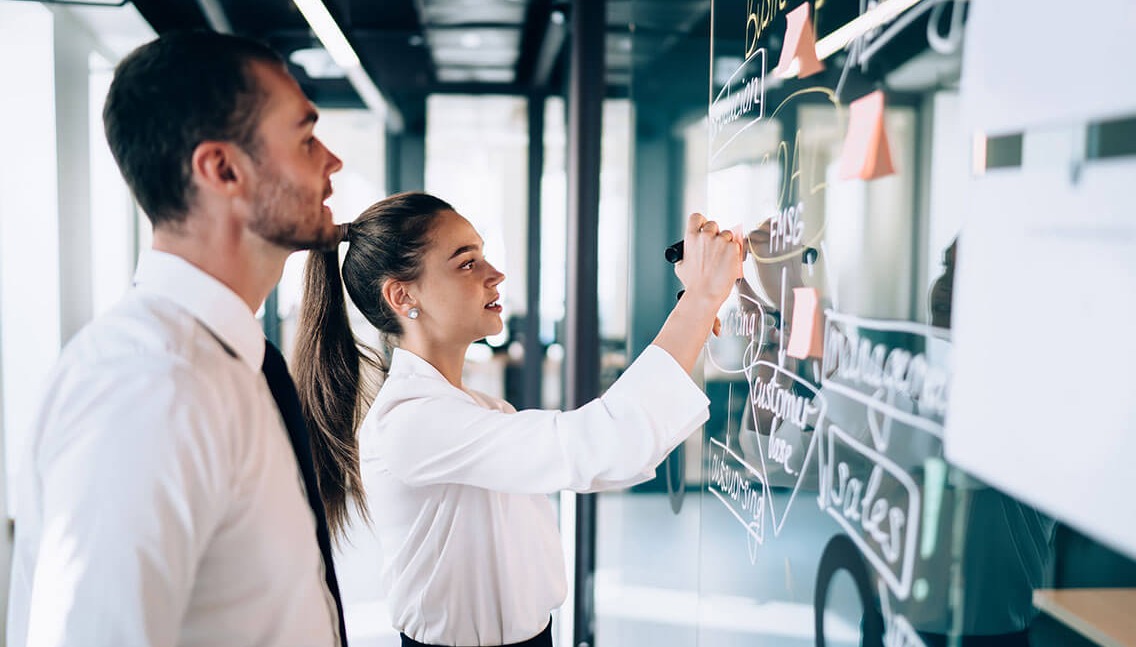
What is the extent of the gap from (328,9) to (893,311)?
7.77ft

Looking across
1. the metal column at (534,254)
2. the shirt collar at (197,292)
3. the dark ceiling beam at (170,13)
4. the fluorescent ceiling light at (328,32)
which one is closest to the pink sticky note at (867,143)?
the shirt collar at (197,292)

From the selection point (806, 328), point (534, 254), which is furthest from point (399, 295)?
point (534, 254)

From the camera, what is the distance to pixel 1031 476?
643 millimetres

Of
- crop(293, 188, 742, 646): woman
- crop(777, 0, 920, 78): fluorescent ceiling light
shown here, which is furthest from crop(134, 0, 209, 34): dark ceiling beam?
crop(777, 0, 920, 78): fluorescent ceiling light

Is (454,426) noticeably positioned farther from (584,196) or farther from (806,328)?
(584,196)

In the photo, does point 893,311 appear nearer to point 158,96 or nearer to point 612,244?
point 158,96

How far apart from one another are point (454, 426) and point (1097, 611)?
90cm

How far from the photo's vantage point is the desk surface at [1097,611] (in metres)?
0.56

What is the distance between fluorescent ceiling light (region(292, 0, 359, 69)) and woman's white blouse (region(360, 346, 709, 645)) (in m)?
1.48

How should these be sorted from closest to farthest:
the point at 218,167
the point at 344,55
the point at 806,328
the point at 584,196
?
the point at 218,167 → the point at 806,328 → the point at 584,196 → the point at 344,55

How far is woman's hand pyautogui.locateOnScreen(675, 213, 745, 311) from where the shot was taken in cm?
119

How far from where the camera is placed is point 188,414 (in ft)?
2.53

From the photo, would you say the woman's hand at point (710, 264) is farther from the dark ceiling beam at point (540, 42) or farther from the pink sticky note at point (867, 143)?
the dark ceiling beam at point (540, 42)

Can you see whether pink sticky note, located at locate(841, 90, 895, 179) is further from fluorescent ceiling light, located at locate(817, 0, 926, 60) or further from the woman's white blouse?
the woman's white blouse
